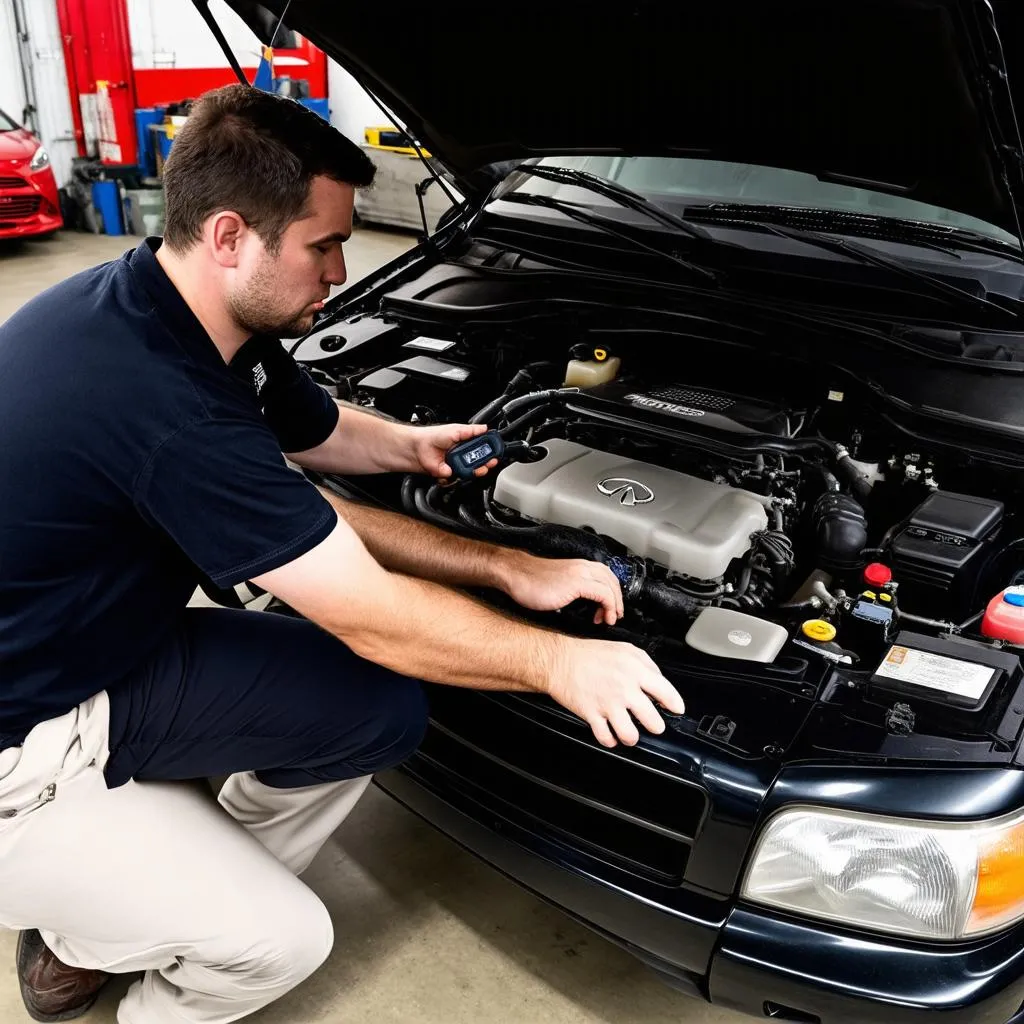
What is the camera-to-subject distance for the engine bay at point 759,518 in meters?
1.26

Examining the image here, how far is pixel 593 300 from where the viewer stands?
6.56 feet

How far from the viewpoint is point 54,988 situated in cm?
147

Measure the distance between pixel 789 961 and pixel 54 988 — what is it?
1.11m

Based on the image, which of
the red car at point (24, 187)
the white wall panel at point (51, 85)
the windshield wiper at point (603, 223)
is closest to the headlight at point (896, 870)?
the windshield wiper at point (603, 223)

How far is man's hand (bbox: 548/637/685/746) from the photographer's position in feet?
3.98

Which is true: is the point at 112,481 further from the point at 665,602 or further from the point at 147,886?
the point at 665,602

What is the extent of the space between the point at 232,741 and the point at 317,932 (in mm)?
312

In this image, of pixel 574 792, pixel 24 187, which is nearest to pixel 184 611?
pixel 574 792

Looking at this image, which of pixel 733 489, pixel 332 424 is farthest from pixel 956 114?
pixel 332 424

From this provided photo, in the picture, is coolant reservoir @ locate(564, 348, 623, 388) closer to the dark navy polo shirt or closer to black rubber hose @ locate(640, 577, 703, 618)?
black rubber hose @ locate(640, 577, 703, 618)

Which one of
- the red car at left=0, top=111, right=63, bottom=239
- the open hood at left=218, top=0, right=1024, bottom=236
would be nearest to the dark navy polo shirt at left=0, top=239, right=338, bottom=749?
the open hood at left=218, top=0, right=1024, bottom=236

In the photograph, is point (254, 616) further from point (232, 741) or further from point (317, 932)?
point (317, 932)

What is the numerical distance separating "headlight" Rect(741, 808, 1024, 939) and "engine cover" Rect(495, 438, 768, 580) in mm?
425

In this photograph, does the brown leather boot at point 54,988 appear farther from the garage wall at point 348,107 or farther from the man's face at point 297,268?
the garage wall at point 348,107
